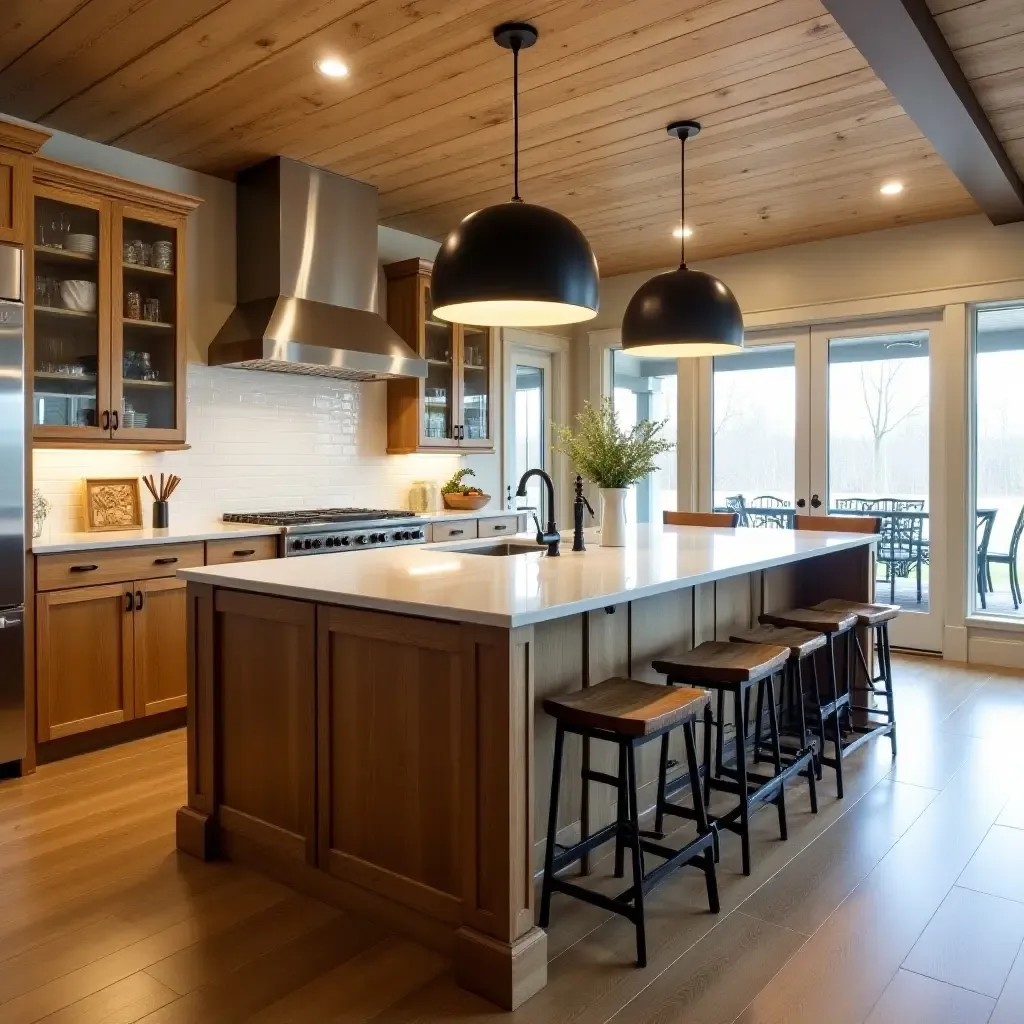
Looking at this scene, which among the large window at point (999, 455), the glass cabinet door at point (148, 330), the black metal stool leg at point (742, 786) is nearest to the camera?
the black metal stool leg at point (742, 786)

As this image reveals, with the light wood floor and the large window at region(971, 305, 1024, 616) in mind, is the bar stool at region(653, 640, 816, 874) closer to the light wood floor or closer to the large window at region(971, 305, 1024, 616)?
the light wood floor

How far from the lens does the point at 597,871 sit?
8.72 feet

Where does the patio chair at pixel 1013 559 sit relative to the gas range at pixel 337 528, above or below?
below

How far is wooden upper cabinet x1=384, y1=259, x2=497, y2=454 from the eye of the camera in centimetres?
550

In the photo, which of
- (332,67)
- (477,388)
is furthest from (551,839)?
(477,388)

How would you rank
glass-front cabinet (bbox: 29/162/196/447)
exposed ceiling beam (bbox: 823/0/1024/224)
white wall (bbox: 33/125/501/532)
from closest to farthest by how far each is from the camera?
1. exposed ceiling beam (bbox: 823/0/1024/224)
2. glass-front cabinet (bbox: 29/162/196/447)
3. white wall (bbox: 33/125/501/532)

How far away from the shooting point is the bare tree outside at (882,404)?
5691 millimetres

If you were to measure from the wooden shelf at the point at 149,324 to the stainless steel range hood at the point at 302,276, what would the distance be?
0.36 m

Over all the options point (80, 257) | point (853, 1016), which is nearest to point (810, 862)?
point (853, 1016)

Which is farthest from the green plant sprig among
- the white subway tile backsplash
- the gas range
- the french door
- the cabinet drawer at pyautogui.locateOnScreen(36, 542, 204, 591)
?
the french door

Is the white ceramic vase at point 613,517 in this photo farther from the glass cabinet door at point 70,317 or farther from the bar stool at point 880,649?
the glass cabinet door at point 70,317

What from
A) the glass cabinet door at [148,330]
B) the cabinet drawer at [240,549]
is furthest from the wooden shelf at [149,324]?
the cabinet drawer at [240,549]

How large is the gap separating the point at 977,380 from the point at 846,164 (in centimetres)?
181

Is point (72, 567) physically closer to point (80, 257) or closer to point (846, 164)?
point (80, 257)
